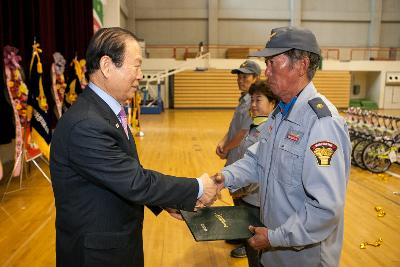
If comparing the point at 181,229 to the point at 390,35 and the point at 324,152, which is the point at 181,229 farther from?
the point at 390,35

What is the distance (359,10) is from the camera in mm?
18938

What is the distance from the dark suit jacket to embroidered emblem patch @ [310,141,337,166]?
1.95 feet

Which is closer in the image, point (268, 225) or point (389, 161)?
point (268, 225)

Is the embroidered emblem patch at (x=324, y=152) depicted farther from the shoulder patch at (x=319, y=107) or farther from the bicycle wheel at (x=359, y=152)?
the bicycle wheel at (x=359, y=152)

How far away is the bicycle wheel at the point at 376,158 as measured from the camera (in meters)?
6.03

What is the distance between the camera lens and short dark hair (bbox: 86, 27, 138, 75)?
1388 mm

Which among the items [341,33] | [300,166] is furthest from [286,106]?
[341,33]

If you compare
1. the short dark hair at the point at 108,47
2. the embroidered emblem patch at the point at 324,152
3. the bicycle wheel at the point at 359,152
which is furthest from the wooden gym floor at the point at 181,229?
the short dark hair at the point at 108,47

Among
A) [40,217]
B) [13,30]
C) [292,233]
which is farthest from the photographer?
[13,30]

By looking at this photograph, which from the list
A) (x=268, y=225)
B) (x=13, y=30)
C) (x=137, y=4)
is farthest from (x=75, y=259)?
(x=137, y=4)

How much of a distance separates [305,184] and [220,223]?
0.45m

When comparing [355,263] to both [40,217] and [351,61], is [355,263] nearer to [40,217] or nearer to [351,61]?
[40,217]

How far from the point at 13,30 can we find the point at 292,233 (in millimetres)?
5401

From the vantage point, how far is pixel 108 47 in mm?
1386
